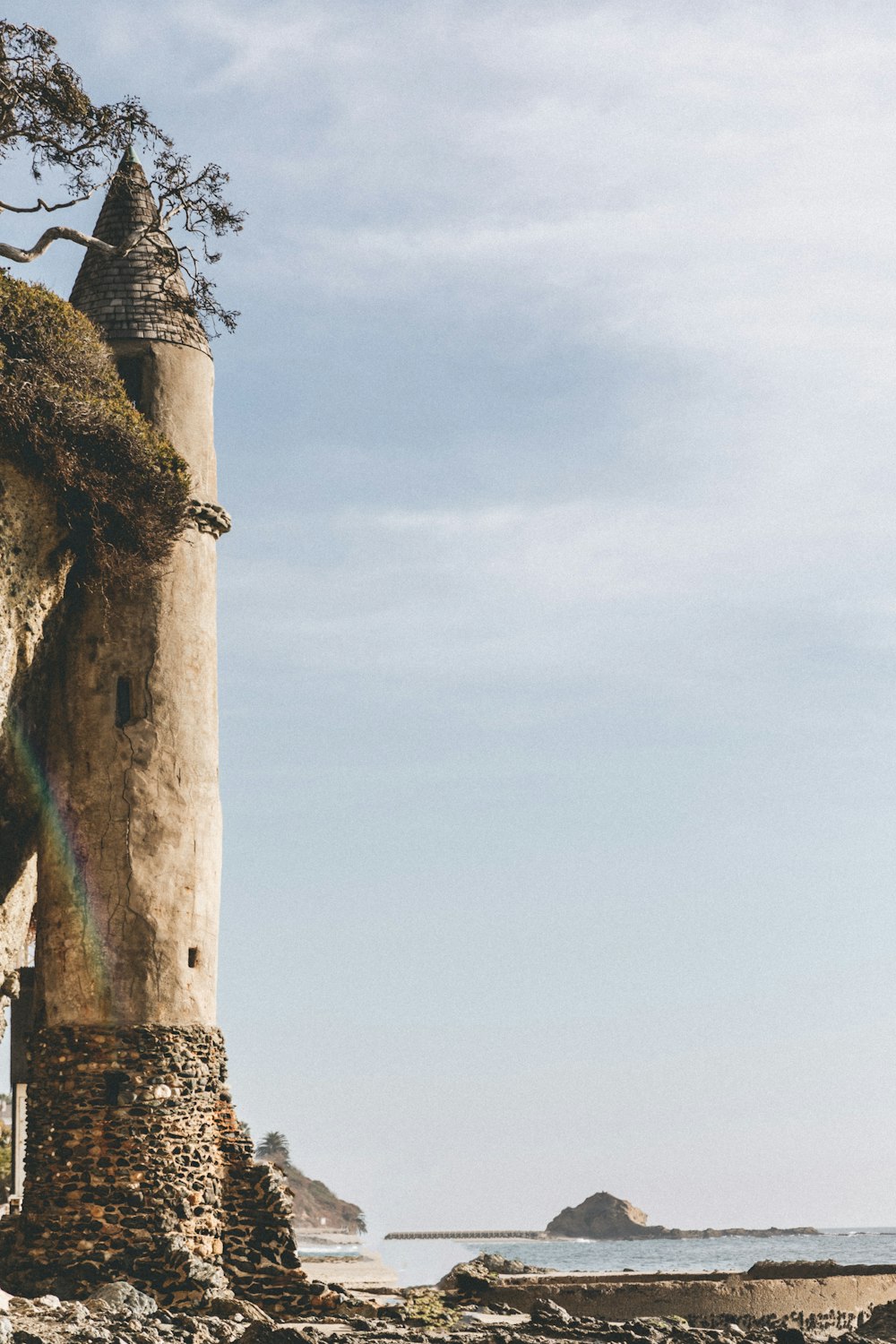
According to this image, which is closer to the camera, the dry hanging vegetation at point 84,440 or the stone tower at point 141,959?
the stone tower at point 141,959

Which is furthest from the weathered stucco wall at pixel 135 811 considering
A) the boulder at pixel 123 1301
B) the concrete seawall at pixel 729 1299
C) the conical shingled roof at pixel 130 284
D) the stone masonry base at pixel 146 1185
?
the concrete seawall at pixel 729 1299

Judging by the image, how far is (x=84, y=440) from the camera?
23062 mm

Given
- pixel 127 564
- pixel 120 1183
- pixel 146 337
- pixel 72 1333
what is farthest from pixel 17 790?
pixel 72 1333

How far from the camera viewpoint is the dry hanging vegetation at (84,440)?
872 inches

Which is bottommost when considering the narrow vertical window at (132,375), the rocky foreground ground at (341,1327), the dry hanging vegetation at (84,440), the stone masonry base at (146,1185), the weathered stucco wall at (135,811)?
the rocky foreground ground at (341,1327)

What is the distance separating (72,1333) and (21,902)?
9780 mm

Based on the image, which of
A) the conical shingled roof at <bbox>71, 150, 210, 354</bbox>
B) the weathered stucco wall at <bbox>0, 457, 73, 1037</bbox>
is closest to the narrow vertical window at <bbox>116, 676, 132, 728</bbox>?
the weathered stucco wall at <bbox>0, 457, 73, 1037</bbox>

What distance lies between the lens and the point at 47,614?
23.5 metres

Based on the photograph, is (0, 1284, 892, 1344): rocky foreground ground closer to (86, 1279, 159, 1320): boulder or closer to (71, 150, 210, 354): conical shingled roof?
(86, 1279, 159, 1320): boulder

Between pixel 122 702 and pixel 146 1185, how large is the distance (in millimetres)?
6603

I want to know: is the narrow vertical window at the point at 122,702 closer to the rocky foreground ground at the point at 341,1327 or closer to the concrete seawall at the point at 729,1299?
the rocky foreground ground at the point at 341,1327

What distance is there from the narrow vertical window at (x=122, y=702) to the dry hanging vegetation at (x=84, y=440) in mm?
1535

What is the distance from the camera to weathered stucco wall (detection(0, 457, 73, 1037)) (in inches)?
874

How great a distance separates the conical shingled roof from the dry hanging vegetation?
152 cm
